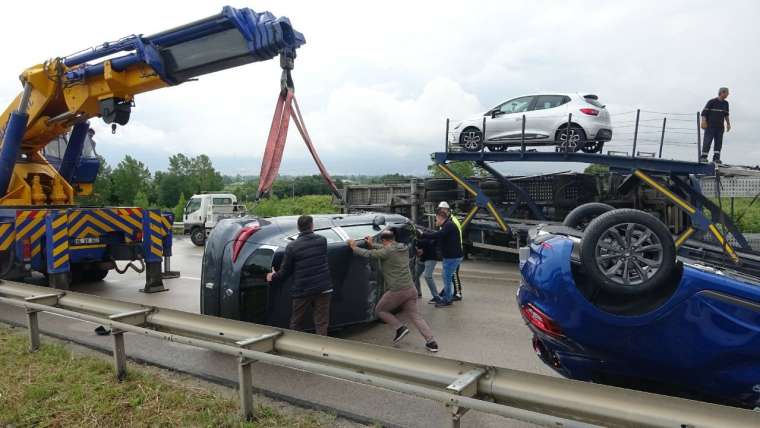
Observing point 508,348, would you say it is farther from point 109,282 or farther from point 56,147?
point 56,147

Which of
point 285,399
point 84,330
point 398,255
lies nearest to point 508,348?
point 398,255

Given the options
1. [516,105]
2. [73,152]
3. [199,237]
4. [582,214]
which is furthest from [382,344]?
[199,237]

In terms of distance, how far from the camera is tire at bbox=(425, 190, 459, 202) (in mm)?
13008

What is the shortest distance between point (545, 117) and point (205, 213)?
14528 mm

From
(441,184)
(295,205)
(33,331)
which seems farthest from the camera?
(295,205)

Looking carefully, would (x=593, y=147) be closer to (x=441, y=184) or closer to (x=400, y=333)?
(x=441, y=184)

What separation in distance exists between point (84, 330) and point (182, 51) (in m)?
4.14

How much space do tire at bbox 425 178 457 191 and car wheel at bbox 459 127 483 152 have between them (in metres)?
0.93

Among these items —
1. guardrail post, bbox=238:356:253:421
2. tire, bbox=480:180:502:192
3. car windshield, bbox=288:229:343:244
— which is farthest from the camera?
tire, bbox=480:180:502:192

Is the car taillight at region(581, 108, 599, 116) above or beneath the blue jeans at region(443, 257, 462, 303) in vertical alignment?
above

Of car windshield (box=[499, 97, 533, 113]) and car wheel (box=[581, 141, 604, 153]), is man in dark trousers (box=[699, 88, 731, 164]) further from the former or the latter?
car windshield (box=[499, 97, 533, 113])

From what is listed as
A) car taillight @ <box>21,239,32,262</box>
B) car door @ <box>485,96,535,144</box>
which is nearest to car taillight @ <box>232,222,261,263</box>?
car taillight @ <box>21,239,32,262</box>

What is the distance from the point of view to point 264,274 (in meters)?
5.44

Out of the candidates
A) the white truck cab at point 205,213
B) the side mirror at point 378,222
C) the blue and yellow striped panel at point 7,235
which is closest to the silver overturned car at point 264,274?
the side mirror at point 378,222
